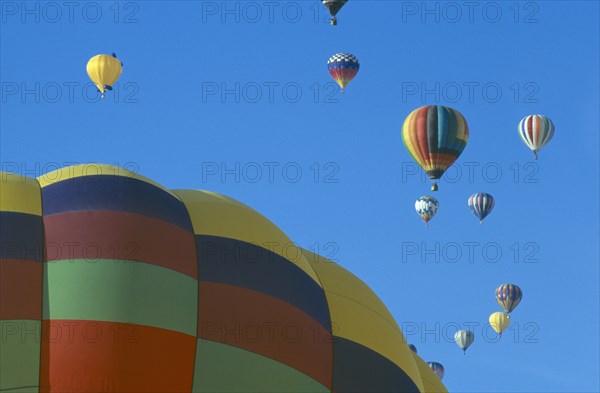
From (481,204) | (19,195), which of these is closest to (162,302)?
(19,195)

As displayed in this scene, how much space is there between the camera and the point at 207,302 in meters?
12.4

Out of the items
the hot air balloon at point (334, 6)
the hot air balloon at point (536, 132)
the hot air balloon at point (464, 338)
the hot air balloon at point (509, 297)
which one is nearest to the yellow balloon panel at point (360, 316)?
the hot air balloon at point (334, 6)

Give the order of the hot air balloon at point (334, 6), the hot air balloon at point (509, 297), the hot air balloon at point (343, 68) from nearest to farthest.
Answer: the hot air balloon at point (334, 6)
the hot air balloon at point (343, 68)
the hot air balloon at point (509, 297)

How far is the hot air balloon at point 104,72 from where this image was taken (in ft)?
139

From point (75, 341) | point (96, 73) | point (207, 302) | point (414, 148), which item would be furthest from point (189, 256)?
point (96, 73)

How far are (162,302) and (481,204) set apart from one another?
32705 millimetres

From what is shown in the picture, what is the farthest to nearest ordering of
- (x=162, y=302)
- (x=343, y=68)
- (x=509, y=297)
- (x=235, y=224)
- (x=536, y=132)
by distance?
(x=509, y=297), (x=343, y=68), (x=536, y=132), (x=235, y=224), (x=162, y=302)

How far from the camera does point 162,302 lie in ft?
40.3

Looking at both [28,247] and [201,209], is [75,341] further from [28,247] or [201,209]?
[201,209]

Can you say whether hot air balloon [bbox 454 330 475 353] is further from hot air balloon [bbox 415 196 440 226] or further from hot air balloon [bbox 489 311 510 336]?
hot air balloon [bbox 415 196 440 226]

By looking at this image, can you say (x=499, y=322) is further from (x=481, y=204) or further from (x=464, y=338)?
(x=481, y=204)

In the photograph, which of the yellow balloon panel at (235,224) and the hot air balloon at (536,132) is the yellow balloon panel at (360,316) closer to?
the yellow balloon panel at (235,224)

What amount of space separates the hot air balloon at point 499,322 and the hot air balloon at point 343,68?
411 inches

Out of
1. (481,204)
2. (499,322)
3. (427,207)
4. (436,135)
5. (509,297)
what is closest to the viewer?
(436,135)
